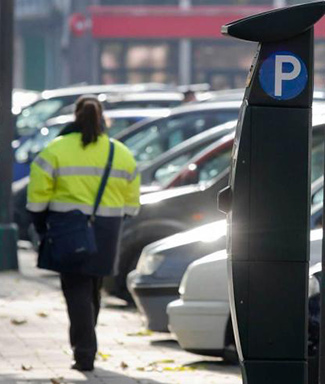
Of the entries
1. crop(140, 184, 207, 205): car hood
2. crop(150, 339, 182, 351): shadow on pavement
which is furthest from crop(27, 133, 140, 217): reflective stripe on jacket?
A: crop(140, 184, 207, 205): car hood

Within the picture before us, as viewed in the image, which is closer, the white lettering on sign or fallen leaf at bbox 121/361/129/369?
the white lettering on sign

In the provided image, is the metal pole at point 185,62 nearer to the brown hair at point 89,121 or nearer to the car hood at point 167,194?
the car hood at point 167,194

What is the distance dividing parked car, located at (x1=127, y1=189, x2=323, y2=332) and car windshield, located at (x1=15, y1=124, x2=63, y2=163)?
9913mm

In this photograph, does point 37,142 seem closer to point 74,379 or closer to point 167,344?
point 167,344

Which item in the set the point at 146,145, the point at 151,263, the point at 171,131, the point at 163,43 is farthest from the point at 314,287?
the point at 163,43

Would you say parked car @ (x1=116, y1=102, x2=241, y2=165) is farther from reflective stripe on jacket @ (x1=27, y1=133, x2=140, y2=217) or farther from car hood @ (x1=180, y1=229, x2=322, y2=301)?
car hood @ (x1=180, y1=229, x2=322, y2=301)

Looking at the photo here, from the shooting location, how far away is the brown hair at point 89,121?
9266 millimetres

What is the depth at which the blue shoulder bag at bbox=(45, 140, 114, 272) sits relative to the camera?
9.03 metres

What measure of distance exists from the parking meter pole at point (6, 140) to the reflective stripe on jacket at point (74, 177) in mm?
5549

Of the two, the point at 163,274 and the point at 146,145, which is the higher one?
the point at 146,145

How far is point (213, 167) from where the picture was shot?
13.6 metres

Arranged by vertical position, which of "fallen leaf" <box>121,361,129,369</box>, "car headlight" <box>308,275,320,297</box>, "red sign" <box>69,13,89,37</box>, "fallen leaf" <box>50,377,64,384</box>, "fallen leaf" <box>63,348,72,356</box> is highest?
"red sign" <box>69,13,89,37</box>

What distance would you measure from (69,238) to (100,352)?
3.90ft

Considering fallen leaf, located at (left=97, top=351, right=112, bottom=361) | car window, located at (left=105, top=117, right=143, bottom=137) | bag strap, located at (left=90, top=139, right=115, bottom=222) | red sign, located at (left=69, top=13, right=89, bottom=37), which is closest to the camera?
bag strap, located at (left=90, top=139, right=115, bottom=222)
